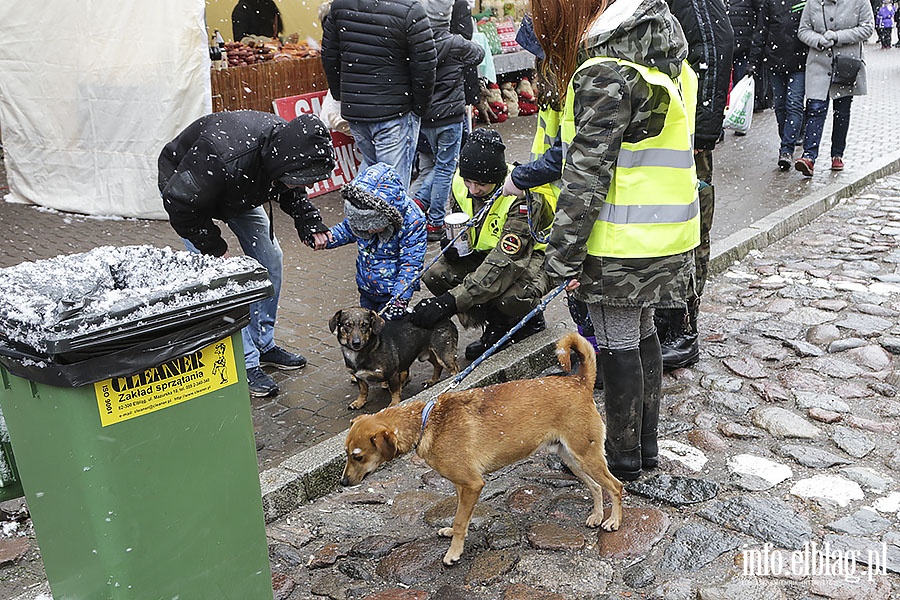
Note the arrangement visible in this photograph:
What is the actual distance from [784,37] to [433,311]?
25.6ft

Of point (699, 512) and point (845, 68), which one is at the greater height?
point (845, 68)

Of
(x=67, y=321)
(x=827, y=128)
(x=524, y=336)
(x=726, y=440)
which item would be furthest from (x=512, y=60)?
(x=67, y=321)

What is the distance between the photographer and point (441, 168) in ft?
27.7

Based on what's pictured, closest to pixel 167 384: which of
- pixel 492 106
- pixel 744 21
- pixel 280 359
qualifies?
pixel 280 359

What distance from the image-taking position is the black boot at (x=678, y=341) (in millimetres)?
5281

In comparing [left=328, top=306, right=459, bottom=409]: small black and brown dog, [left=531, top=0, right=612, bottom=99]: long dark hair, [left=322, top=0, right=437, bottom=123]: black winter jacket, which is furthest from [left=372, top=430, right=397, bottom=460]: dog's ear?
[left=322, top=0, right=437, bottom=123]: black winter jacket

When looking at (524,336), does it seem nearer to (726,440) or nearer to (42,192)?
(726,440)

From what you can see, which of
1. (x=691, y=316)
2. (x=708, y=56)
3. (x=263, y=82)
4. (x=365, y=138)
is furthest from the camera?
(x=263, y=82)

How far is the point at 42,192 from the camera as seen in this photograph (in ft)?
31.7

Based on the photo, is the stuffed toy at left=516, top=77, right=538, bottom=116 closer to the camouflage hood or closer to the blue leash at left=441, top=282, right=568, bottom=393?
the blue leash at left=441, top=282, right=568, bottom=393

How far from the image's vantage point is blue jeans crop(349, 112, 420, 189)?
7.71 m

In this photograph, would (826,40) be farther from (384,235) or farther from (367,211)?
(367,211)

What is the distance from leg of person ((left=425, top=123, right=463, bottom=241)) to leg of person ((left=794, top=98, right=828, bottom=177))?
4.59 metres

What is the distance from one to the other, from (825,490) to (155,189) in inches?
285
